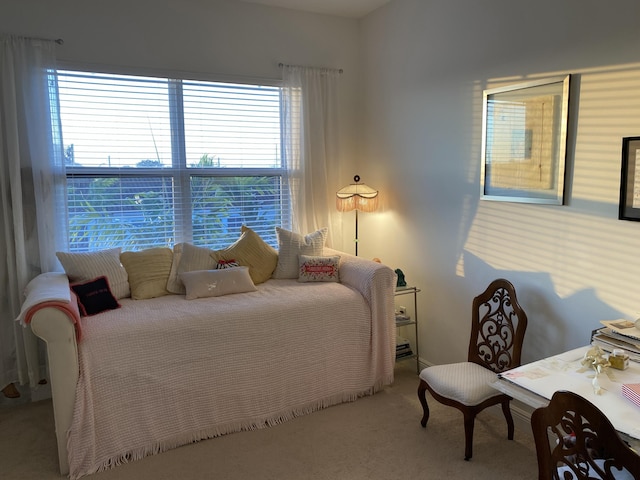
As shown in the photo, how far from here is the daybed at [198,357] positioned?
93.4 inches

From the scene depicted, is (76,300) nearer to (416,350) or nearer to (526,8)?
(416,350)

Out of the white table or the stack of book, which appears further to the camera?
the stack of book

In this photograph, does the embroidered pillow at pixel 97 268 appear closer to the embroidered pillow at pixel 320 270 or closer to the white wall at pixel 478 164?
the embroidered pillow at pixel 320 270

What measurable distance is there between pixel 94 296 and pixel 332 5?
2.83 m

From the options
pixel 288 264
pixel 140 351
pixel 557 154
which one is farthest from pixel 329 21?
pixel 140 351

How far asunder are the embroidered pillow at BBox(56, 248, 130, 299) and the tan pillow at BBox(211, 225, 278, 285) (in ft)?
Result: 2.10

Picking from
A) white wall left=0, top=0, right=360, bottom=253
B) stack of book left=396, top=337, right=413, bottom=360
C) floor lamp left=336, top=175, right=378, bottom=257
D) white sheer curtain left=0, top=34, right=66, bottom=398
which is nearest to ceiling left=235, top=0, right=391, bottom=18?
white wall left=0, top=0, right=360, bottom=253

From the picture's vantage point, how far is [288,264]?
3617mm

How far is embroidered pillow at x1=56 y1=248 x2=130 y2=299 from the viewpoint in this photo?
3.02m

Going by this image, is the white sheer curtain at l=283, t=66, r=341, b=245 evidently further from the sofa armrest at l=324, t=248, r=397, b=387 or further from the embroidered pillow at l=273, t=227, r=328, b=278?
the sofa armrest at l=324, t=248, r=397, b=387

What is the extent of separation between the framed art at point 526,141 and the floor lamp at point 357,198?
110 cm

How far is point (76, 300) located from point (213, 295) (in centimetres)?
82

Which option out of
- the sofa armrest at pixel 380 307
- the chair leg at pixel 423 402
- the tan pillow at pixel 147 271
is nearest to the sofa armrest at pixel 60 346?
the tan pillow at pixel 147 271

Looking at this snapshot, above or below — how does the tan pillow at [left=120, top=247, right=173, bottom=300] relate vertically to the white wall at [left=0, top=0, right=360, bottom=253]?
below
